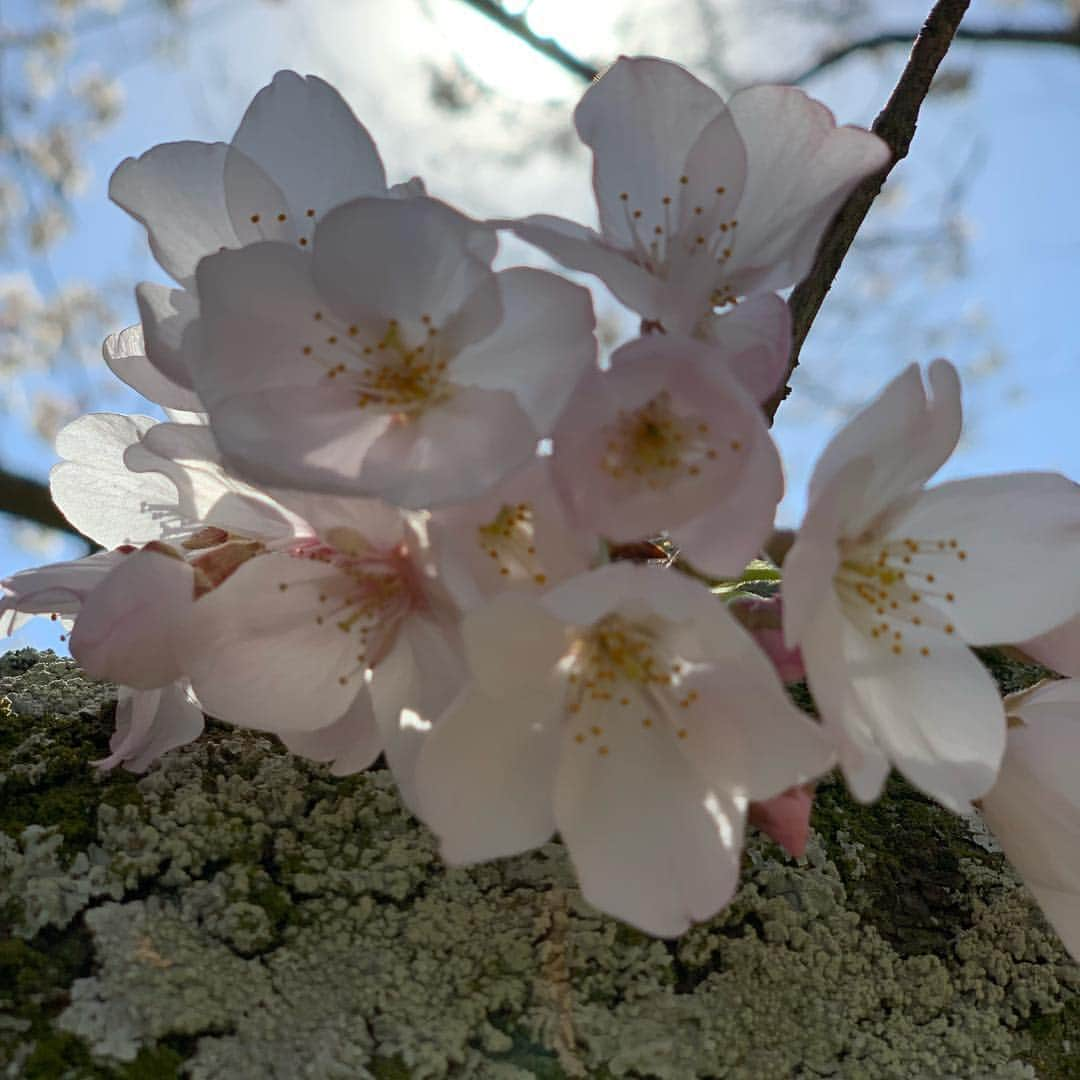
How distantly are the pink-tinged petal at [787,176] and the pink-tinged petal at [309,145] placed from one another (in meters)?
0.27

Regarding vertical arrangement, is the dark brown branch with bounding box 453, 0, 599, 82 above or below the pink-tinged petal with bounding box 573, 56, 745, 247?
below

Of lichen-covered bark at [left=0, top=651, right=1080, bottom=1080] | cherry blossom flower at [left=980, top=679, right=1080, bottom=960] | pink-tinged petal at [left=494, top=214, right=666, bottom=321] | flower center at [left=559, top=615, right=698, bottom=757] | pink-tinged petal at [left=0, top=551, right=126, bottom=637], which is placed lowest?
lichen-covered bark at [left=0, top=651, right=1080, bottom=1080]

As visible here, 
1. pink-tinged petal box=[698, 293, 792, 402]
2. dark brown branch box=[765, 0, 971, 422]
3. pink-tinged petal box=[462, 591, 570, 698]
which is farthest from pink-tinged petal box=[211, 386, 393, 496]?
dark brown branch box=[765, 0, 971, 422]

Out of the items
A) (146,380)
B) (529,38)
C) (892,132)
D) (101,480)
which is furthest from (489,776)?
(529,38)

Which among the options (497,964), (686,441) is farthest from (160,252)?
(497,964)

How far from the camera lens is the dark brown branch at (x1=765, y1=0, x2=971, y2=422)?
3.61ft

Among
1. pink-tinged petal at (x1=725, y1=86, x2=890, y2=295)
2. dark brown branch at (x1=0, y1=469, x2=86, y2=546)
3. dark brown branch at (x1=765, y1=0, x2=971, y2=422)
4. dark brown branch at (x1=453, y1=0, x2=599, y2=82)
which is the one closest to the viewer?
pink-tinged petal at (x1=725, y1=86, x2=890, y2=295)

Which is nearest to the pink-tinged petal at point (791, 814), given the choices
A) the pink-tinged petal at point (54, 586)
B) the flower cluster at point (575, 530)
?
the flower cluster at point (575, 530)

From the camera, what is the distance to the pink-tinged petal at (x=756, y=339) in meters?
0.61

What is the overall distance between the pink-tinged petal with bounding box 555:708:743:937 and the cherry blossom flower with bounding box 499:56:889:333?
1.06 feet

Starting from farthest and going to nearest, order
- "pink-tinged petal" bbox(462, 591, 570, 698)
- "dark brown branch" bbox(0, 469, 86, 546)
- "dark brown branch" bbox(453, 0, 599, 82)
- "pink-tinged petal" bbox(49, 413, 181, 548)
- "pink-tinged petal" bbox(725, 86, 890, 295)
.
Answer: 1. "dark brown branch" bbox(453, 0, 599, 82)
2. "dark brown branch" bbox(0, 469, 86, 546)
3. "pink-tinged petal" bbox(49, 413, 181, 548)
4. "pink-tinged petal" bbox(725, 86, 890, 295)
5. "pink-tinged petal" bbox(462, 591, 570, 698)

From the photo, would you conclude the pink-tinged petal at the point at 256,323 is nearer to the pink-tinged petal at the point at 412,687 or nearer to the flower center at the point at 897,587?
the pink-tinged petal at the point at 412,687

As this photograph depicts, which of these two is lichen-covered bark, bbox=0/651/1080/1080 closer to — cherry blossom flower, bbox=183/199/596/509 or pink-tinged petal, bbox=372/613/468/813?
pink-tinged petal, bbox=372/613/468/813

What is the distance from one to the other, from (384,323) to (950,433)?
0.36m
